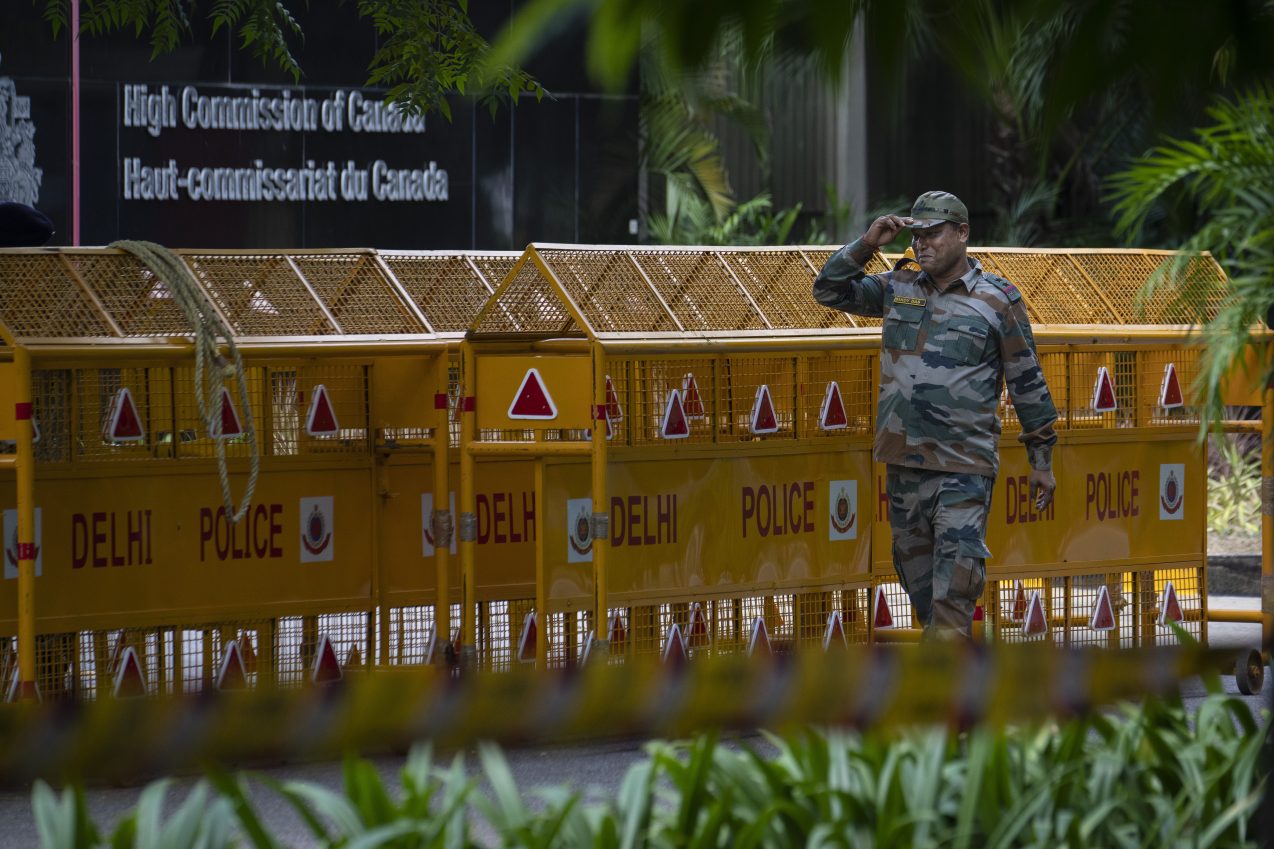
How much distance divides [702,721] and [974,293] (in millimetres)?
4752

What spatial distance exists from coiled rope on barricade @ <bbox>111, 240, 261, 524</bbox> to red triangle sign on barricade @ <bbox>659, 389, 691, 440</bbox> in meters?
1.75

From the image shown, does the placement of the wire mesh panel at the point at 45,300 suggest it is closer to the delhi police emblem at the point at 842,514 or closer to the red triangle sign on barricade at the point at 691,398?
the red triangle sign on barricade at the point at 691,398

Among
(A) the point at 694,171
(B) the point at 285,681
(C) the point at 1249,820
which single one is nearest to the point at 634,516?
(B) the point at 285,681

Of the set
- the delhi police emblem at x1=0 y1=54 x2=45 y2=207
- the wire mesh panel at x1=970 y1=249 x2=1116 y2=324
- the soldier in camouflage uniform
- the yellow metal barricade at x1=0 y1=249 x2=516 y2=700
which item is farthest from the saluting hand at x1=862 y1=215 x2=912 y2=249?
the delhi police emblem at x1=0 y1=54 x2=45 y2=207

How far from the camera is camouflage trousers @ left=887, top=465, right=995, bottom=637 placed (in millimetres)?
7902

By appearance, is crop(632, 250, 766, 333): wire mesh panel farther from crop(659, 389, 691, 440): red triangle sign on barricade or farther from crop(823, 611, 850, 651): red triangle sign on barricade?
crop(823, 611, 850, 651): red triangle sign on barricade

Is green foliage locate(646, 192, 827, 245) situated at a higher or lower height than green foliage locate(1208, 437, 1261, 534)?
higher

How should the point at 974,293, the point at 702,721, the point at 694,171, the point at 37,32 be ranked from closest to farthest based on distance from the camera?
the point at 702,721 < the point at 974,293 < the point at 37,32 < the point at 694,171

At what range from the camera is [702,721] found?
12.0 ft

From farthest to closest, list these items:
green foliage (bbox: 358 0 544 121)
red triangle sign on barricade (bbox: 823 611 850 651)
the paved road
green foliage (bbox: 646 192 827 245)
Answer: green foliage (bbox: 646 192 827 245) < green foliage (bbox: 358 0 544 121) < red triangle sign on barricade (bbox: 823 611 850 651) < the paved road

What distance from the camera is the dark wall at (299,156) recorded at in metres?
14.9

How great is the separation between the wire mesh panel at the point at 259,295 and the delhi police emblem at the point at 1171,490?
4.35 m

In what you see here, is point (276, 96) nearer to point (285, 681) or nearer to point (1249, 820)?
point (285, 681)

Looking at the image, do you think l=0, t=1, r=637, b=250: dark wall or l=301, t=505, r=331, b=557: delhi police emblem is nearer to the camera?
l=301, t=505, r=331, b=557: delhi police emblem
